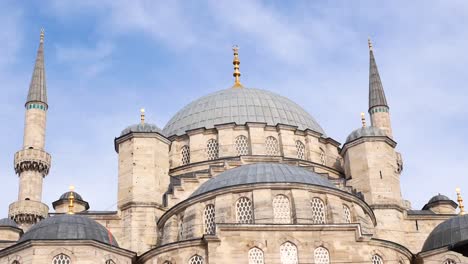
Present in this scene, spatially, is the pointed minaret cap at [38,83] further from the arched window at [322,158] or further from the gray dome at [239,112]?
the arched window at [322,158]

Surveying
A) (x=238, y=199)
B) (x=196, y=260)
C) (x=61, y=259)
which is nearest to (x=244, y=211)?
(x=238, y=199)

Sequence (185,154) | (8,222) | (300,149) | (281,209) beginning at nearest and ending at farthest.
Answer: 1. (281,209)
2. (8,222)
3. (185,154)
4. (300,149)

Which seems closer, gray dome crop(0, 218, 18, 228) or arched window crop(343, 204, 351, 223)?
arched window crop(343, 204, 351, 223)

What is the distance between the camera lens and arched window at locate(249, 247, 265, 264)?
2330 cm

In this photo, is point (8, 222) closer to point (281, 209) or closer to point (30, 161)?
point (30, 161)

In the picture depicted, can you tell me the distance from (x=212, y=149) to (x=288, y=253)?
11450 mm

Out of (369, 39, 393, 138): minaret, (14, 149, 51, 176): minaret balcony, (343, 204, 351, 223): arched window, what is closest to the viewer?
(343, 204, 351, 223): arched window

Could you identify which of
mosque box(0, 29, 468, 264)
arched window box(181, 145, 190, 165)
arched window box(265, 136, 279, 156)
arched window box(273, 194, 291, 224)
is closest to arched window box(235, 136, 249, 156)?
mosque box(0, 29, 468, 264)

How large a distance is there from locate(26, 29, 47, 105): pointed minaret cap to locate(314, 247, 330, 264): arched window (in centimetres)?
1721

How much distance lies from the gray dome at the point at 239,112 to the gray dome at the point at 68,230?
1092 centimetres

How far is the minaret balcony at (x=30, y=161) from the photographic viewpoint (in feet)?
107

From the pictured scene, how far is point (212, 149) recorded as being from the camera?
112ft

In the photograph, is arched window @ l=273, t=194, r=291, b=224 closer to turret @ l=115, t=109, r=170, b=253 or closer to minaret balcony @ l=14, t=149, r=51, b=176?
turret @ l=115, t=109, r=170, b=253

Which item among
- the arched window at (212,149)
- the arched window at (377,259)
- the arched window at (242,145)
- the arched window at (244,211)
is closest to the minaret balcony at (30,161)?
the arched window at (212,149)
